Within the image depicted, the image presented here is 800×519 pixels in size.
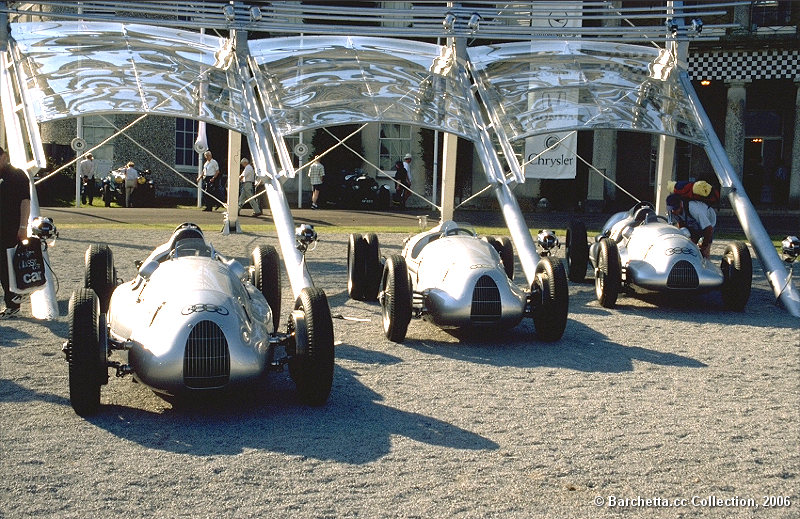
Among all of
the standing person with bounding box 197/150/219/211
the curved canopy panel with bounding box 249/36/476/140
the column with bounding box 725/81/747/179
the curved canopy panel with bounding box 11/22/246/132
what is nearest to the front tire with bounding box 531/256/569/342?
the curved canopy panel with bounding box 249/36/476/140

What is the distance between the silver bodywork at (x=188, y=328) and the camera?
684 cm

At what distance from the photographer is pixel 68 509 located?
5.20 metres

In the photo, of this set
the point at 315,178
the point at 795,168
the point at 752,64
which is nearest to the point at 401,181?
the point at 315,178

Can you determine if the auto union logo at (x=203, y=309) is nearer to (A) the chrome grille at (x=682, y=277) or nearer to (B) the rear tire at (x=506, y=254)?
(B) the rear tire at (x=506, y=254)

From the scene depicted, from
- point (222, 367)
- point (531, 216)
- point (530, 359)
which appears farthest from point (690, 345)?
point (531, 216)

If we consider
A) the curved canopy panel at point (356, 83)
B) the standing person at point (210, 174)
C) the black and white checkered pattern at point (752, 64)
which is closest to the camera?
the curved canopy panel at point (356, 83)

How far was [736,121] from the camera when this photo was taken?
31250 millimetres

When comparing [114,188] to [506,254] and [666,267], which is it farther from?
[666,267]

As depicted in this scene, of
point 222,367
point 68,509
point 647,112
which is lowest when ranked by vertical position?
point 68,509

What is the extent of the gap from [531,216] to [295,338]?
841 inches

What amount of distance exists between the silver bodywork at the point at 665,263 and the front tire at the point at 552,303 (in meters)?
2.63

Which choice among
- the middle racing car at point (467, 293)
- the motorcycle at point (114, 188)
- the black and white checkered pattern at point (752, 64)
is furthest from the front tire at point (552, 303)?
the black and white checkered pattern at point (752, 64)

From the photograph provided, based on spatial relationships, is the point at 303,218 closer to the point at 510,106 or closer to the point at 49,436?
the point at 510,106

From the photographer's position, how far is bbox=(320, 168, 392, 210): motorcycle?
3041 centimetres
